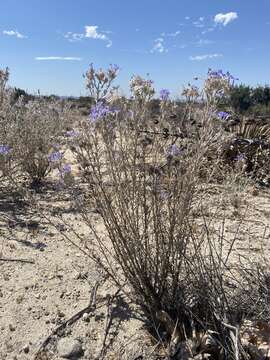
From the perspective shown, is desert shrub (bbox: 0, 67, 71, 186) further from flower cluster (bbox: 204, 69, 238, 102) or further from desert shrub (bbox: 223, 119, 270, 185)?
flower cluster (bbox: 204, 69, 238, 102)

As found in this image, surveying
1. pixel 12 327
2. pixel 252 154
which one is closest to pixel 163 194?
pixel 12 327

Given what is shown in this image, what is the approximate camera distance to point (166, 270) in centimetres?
236

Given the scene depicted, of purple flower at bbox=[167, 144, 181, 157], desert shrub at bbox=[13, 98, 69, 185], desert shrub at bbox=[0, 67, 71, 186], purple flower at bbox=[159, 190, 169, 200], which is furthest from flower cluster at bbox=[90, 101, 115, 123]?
desert shrub at bbox=[13, 98, 69, 185]

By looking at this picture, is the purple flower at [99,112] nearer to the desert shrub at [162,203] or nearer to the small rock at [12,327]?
the desert shrub at [162,203]

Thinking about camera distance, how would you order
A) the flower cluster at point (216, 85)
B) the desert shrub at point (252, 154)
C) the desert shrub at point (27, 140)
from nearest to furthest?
the flower cluster at point (216, 85) < the desert shrub at point (27, 140) < the desert shrub at point (252, 154)

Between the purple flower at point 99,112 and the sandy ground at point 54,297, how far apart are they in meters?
0.80

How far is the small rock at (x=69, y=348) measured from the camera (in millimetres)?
2338

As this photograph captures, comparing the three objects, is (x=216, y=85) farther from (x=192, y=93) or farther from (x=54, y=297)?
(x=54, y=297)

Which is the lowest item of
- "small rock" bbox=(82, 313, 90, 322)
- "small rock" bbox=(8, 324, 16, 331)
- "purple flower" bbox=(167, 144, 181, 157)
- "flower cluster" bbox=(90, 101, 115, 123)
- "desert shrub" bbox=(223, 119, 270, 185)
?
"small rock" bbox=(8, 324, 16, 331)

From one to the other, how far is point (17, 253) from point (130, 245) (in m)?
1.36

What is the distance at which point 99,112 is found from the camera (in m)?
1.98

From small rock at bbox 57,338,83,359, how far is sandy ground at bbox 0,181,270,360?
0.03m

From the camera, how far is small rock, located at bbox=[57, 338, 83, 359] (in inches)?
92.0

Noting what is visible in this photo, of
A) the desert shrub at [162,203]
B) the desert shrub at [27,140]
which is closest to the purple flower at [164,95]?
the desert shrub at [162,203]
